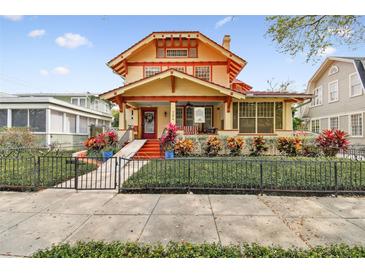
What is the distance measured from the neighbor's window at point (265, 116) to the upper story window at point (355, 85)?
824 centimetres

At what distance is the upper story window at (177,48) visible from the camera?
15.0 meters

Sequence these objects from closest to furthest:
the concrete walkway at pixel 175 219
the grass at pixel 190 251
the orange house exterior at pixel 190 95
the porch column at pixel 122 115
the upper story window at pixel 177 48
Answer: the grass at pixel 190 251
the concrete walkway at pixel 175 219
the orange house exterior at pixel 190 95
the porch column at pixel 122 115
the upper story window at pixel 177 48

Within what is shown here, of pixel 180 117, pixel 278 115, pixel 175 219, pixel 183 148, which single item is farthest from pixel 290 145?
pixel 175 219

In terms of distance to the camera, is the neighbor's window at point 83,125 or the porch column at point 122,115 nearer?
the porch column at point 122,115

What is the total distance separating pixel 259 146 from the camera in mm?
11461

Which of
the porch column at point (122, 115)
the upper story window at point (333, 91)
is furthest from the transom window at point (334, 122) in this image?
the porch column at point (122, 115)

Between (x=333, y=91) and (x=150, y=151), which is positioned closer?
(x=150, y=151)

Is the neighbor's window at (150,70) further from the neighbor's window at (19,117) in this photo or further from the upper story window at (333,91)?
the upper story window at (333,91)

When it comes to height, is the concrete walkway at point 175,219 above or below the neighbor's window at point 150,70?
below

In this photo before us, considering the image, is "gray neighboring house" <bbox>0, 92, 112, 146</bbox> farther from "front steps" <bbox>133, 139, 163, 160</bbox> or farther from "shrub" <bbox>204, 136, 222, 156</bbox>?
"shrub" <bbox>204, 136, 222, 156</bbox>

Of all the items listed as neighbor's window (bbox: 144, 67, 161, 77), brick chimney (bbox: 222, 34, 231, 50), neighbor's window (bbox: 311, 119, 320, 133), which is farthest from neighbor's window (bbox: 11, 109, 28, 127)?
neighbor's window (bbox: 311, 119, 320, 133)

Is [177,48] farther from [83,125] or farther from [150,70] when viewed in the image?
[83,125]

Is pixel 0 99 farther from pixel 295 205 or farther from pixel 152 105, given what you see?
pixel 295 205

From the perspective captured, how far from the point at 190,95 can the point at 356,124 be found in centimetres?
1446
